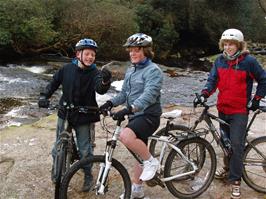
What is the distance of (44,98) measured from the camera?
4703 mm

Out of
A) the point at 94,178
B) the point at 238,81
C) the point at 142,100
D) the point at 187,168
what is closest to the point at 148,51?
the point at 142,100

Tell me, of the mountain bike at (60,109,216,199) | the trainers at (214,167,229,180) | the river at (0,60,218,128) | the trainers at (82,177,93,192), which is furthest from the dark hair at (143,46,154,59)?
the river at (0,60,218,128)

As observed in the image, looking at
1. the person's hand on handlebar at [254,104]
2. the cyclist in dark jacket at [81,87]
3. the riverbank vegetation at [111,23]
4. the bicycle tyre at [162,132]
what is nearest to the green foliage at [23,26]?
the riverbank vegetation at [111,23]

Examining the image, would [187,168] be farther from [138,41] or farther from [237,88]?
[138,41]

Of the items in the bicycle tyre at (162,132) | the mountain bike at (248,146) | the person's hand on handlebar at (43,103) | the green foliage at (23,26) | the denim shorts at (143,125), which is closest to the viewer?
the denim shorts at (143,125)

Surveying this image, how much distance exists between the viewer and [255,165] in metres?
5.27

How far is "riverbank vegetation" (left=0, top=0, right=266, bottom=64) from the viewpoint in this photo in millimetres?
24000

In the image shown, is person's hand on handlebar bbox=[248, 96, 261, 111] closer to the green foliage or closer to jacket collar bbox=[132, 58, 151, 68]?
jacket collar bbox=[132, 58, 151, 68]

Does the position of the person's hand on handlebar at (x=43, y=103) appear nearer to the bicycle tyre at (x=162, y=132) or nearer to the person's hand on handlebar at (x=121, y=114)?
the person's hand on handlebar at (x=121, y=114)

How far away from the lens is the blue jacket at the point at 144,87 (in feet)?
13.8

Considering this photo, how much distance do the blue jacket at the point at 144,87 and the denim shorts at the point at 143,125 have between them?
6 centimetres

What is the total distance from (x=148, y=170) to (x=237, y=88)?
4.84 ft

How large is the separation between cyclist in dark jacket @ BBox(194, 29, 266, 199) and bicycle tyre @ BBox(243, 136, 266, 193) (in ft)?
1.04

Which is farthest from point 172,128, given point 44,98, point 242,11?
point 242,11
